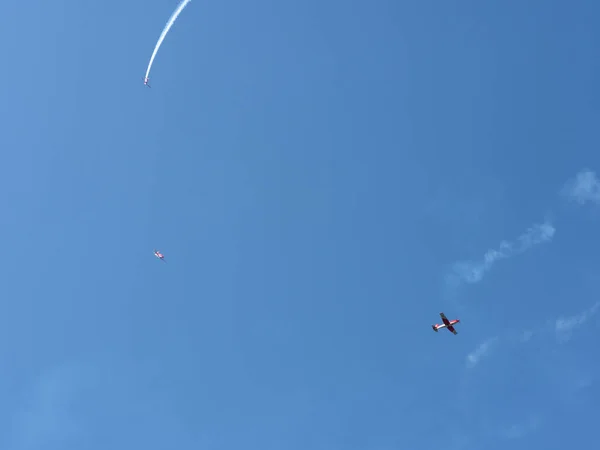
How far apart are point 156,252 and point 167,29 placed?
43432 millimetres

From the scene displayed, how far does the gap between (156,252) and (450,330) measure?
6089 centimetres

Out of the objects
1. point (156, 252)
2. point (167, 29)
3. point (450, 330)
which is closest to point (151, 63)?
point (167, 29)

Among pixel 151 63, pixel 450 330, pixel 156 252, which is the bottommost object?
pixel 450 330

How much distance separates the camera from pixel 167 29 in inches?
4547

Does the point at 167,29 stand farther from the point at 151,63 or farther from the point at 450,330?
the point at 450,330

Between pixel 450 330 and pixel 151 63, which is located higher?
pixel 151 63

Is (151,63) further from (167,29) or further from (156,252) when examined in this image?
(156,252)

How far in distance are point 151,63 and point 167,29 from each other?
7211 millimetres

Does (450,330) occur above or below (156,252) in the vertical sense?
below

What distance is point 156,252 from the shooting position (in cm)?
12138

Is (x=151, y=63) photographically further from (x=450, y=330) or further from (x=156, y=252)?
(x=450, y=330)

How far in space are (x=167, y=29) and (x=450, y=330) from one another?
80657mm

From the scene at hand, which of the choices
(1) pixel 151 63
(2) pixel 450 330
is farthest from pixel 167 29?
(2) pixel 450 330

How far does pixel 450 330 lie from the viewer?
396ft
